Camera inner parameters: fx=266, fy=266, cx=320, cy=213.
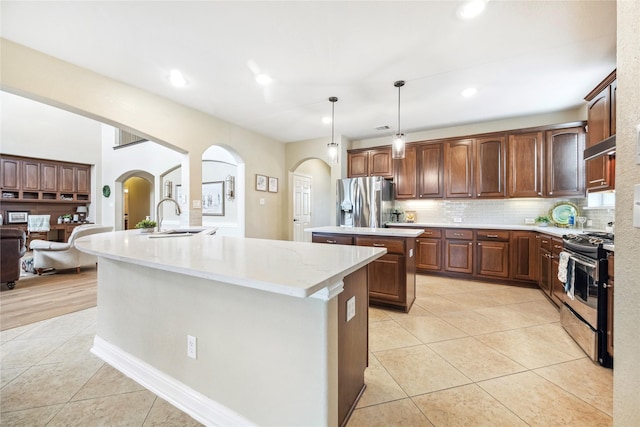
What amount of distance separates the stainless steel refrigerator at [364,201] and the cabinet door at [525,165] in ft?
5.97

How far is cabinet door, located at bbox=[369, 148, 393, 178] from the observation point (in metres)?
4.87

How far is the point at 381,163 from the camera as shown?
4.94 m

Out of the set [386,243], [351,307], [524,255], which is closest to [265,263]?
[351,307]

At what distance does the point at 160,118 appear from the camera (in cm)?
344

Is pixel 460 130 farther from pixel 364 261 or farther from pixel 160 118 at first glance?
pixel 160 118

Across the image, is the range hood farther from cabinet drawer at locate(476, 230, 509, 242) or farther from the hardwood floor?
the hardwood floor

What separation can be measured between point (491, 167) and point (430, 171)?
88 cm

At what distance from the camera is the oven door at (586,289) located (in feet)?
6.50

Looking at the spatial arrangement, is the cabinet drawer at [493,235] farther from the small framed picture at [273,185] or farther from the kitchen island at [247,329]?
the small framed picture at [273,185]

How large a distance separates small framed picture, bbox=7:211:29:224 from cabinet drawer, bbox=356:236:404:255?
30.2 feet

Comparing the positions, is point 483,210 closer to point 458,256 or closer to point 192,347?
point 458,256

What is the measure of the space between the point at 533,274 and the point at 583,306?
1.79 m

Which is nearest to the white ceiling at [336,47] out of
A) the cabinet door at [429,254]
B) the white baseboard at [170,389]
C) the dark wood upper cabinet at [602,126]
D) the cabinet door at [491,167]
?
the dark wood upper cabinet at [602,126]

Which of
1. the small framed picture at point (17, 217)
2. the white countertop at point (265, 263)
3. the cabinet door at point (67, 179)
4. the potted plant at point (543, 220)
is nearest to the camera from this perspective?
the white countertop at point (265, 263)
